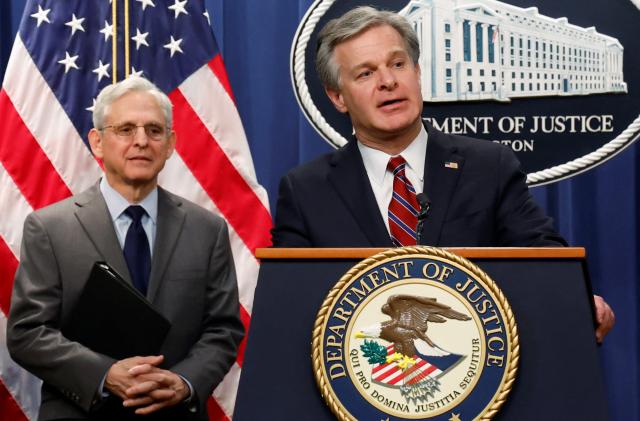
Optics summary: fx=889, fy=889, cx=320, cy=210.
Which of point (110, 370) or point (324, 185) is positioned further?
point (110, 370)

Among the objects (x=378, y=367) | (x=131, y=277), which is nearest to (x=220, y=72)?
(x=131, y=277)

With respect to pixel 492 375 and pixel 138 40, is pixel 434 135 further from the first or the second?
pixel 138 40

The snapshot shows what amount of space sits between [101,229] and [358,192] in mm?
903

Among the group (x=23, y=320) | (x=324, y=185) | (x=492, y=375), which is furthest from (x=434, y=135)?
(x=23, y=320)

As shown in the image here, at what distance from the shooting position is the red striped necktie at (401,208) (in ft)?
5.16

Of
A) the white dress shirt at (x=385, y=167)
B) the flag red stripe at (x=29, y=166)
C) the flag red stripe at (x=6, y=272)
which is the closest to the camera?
the white dress shirt at (x=385, y=167)

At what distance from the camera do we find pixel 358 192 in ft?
5.41

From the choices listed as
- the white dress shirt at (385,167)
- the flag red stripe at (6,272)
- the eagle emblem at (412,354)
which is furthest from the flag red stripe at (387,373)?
the flag red stripe at (6,272)

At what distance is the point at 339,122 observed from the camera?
9.78 feet

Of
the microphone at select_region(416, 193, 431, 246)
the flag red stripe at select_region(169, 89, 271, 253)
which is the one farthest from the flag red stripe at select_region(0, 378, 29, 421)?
the microphone at select_region(416, 193, 431, 246)

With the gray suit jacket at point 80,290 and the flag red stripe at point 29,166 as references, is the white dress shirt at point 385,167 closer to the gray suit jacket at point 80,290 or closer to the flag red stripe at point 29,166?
the gray suit jacket at point 80,290

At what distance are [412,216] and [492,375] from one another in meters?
0.49

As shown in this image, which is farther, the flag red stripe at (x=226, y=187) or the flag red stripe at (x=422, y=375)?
the flag red stripe at (x=226, y=187)

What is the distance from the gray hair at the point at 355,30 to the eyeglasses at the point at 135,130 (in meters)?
0.71
